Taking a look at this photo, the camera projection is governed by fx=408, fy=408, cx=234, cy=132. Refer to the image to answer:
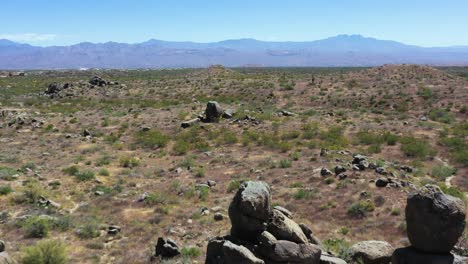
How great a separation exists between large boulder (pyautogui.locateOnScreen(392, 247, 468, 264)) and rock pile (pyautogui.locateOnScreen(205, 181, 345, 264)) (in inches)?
71.0

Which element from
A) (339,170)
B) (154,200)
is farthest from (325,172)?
(154,200)

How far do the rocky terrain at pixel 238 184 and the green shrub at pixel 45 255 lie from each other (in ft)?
0.14

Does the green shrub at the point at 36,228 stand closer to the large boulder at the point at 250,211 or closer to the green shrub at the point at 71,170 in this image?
the green shrub at the point at 71,170

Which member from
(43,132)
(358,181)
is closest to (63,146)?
(43,132)

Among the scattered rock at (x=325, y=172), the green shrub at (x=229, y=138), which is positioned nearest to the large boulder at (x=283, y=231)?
the scattered rock at (x=325, y=172)

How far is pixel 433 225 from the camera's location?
404 inches

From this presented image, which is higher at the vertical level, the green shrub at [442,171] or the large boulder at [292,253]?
the large boulder at [292,253]

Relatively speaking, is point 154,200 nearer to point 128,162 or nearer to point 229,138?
point 128,162

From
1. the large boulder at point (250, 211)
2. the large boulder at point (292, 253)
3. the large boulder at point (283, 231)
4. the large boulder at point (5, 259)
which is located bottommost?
the large boulder at point (5, 259)

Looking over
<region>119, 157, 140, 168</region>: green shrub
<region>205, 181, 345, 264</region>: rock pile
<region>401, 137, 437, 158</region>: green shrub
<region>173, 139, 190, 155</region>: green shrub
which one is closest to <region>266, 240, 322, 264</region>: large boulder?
<region>205, 181, 345, 264</region>: rock pile

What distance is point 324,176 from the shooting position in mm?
21953

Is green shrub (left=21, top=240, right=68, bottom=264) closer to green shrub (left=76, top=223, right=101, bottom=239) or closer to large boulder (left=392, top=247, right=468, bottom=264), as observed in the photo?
green shrub (left=76, top=223, right=101, bottom=239)

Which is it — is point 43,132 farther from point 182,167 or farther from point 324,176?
point 324,176

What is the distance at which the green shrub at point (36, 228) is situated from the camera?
15.1 metres
